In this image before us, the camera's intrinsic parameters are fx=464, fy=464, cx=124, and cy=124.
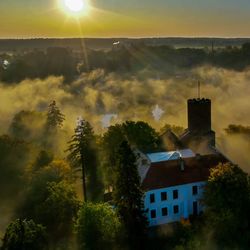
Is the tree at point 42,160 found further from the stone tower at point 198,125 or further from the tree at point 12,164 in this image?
the stone tower at point 198,125

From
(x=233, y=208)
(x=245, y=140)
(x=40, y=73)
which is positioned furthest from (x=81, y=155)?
(x=40, y=73)

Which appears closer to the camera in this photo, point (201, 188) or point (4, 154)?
point (201, 188)

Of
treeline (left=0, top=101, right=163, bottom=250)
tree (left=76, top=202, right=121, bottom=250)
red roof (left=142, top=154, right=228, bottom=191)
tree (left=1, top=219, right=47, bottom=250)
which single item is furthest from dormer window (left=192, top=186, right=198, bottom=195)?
tree (left=1, top=219, right=47, bottom=250)

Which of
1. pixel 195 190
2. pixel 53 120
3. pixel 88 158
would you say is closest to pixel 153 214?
pixel 195 190

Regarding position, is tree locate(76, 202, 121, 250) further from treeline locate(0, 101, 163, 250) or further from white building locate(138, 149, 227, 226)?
white building locate(138, 149, 227, 226)

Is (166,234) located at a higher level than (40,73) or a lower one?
lower

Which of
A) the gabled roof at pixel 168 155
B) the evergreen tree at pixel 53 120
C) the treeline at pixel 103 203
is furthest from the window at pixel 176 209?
the evergreen tree at pixel 53 120

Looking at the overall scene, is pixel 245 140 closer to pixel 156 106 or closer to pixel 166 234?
pixel 166 234

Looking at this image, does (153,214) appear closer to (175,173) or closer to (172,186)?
(172,186)
